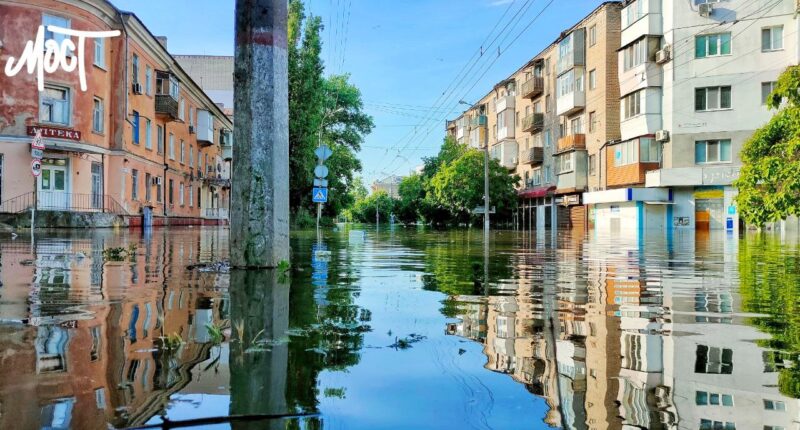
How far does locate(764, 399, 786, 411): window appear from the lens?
7.38ft

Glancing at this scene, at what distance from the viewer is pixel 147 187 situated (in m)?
36.2

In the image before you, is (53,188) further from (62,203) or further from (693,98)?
(693,98)

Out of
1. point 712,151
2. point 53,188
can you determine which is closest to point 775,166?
point 712,151

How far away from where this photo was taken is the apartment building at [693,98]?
36188mm

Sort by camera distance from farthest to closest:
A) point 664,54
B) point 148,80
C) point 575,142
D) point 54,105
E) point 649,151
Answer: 1. point 575,142
2. point 649,151
3. point 664,54
4. point 148,80
5. point 54,105

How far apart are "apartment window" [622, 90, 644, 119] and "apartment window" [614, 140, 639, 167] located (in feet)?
6.72

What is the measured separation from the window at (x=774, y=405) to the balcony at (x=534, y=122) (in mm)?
54409


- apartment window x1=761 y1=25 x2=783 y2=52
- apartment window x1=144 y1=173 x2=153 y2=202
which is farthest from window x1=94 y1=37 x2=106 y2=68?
apartment window x1=761 y1=25 x2=783 y2=52

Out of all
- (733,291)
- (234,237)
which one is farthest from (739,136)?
(234,237)

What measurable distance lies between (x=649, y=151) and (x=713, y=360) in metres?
39.8

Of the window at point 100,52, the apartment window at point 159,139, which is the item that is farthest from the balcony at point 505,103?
the window at point 100,52

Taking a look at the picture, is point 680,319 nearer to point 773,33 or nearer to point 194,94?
point 773,33

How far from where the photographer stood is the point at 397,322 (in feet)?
13.8

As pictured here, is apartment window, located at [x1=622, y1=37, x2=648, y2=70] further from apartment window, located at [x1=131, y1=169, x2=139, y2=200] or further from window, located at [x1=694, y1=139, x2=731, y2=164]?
apartment window, located at [x1=131, y1=169, x2=139, y2=200]
